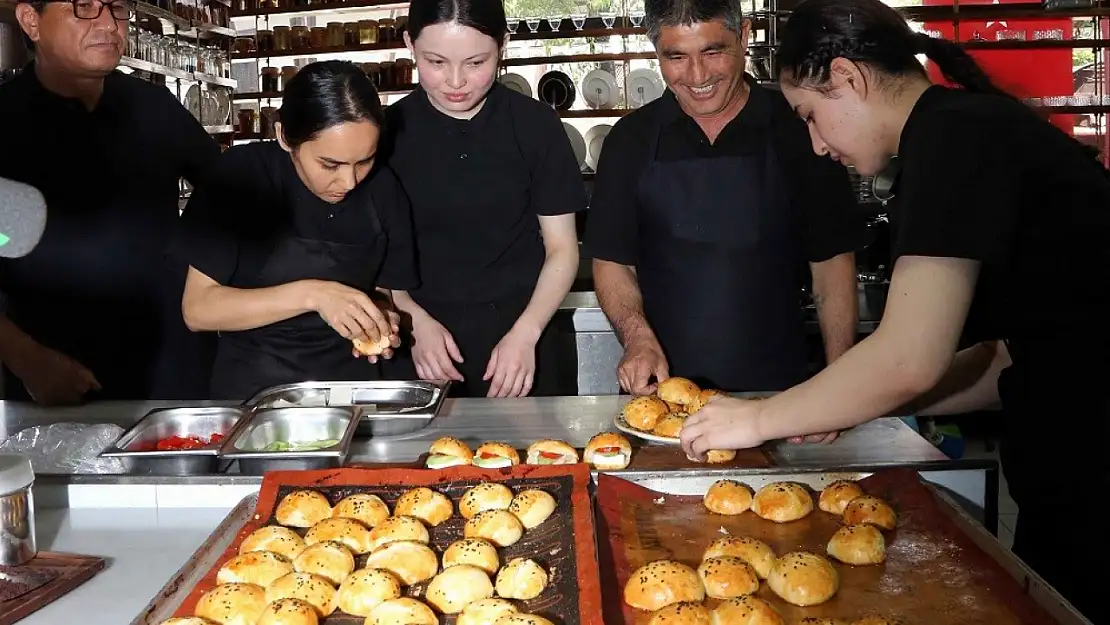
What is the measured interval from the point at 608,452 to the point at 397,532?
505mm

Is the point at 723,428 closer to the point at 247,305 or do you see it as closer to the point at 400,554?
the point at 400,554

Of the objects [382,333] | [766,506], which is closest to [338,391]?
[382,333]

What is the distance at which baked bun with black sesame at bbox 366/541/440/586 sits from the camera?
1621 millimetres

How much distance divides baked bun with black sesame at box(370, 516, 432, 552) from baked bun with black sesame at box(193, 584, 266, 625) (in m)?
0.24

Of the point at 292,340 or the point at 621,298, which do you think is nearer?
the point at 292,340

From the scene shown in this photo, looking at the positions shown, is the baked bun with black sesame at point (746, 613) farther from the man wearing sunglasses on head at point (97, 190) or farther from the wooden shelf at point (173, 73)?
the wooden shelf at point (173, 73)

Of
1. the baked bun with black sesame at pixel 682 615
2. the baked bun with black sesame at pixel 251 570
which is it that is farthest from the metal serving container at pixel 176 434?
the baked bun with black sesame at pixel 682 615

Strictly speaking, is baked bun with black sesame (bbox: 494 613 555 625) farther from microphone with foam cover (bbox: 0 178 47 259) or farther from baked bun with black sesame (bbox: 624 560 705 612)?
microphone with foam cover (bbox: 0 178 47 259)

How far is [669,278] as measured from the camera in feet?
9.70

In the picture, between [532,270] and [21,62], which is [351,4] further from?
[532,270]

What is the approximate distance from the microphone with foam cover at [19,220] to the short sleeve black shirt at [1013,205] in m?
1.20

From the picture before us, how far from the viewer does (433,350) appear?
2.82m

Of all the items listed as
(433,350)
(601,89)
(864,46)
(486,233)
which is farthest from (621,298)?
(601,89)

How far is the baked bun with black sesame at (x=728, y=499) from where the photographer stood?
6.05ft
